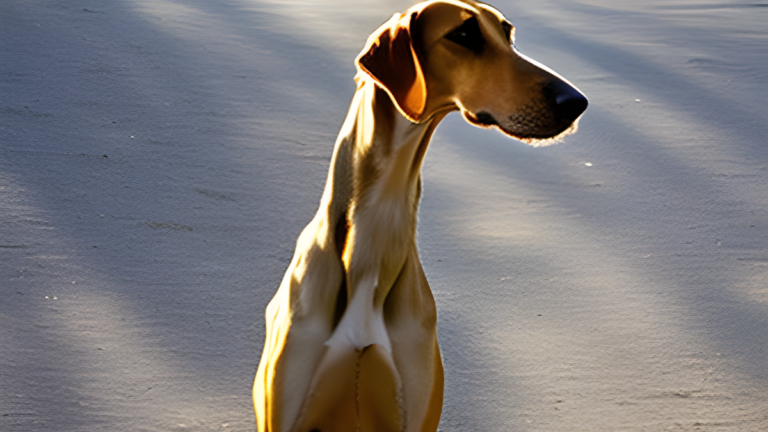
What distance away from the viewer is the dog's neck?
132 cm

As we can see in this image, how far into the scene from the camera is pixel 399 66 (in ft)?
3.95

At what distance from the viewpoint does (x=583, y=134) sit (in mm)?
4570

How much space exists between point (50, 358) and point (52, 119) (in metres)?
2.07

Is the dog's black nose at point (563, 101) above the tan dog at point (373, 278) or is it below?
above

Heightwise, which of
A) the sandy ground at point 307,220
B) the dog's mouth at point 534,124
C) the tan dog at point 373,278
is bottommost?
the sandy ground at point 307,220

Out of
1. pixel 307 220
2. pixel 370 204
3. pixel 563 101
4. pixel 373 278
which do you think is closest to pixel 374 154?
pixel 370 204

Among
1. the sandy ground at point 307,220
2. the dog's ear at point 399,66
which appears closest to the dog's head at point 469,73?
the dog's ear at point 399,66

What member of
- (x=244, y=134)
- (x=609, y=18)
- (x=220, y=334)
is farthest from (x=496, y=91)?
(x=609, y=18)

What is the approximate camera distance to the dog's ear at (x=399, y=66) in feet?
3.95

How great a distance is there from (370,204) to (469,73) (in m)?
0.28

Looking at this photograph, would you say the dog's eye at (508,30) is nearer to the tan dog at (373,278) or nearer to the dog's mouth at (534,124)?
the tan dog at (373,278)

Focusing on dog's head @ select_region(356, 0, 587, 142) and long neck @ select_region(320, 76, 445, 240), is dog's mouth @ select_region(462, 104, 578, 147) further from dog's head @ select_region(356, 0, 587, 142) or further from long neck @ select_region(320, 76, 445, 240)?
long neck @ select_region(320, 76, 445, 240)

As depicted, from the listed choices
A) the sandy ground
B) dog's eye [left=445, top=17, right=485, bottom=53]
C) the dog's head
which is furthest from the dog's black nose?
the sandy ground

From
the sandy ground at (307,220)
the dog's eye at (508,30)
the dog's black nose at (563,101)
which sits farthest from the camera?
the sandy ground at (307,220)
